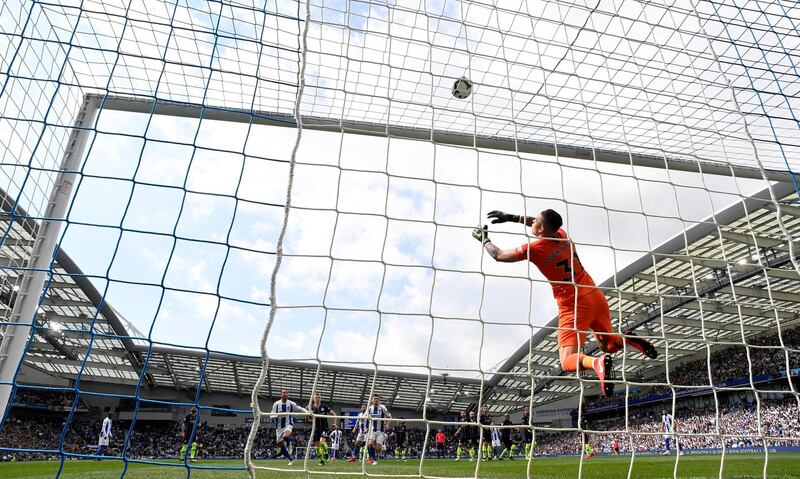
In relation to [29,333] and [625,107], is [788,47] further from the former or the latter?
[29,333]

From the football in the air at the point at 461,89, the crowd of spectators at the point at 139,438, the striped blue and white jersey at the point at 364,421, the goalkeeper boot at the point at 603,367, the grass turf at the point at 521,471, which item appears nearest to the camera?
the striped blue and white jersey at the point at 364,421

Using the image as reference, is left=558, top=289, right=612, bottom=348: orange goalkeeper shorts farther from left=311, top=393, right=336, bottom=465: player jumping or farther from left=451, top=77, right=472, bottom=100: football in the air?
left=451, top=77, right=472, bottom=100: football in the air

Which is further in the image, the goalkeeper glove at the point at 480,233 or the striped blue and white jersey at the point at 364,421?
the goalkeeper glove at the point at 480,233

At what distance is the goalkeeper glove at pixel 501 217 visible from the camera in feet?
12.8

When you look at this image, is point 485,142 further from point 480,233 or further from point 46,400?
point 46,400

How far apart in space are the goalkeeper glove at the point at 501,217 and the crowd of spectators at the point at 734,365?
72.7 ft

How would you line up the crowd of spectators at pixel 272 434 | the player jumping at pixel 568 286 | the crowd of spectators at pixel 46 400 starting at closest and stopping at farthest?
1. the player jumping at pixel 568 286
2. the crowd of spectators at pixel 272 434
3. the crowd of spectators at pixel 46 400

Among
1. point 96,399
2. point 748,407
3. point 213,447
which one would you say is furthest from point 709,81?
point 96,399

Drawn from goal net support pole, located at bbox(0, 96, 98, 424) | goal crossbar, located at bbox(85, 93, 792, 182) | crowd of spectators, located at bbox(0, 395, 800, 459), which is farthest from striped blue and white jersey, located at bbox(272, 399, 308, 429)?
crowd of spectators, located at bbox(0, 395, 800, 459)

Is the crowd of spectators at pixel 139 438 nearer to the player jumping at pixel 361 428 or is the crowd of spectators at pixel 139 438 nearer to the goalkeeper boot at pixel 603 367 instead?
the player jumping at pixel 361 428

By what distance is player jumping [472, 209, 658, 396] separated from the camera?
3705 mm

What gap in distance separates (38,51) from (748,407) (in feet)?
102

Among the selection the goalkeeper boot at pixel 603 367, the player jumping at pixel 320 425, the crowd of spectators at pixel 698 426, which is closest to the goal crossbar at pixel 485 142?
the goalkeeper boot at pixel 603 367

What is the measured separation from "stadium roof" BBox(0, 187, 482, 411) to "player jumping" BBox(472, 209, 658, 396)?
10.4m
